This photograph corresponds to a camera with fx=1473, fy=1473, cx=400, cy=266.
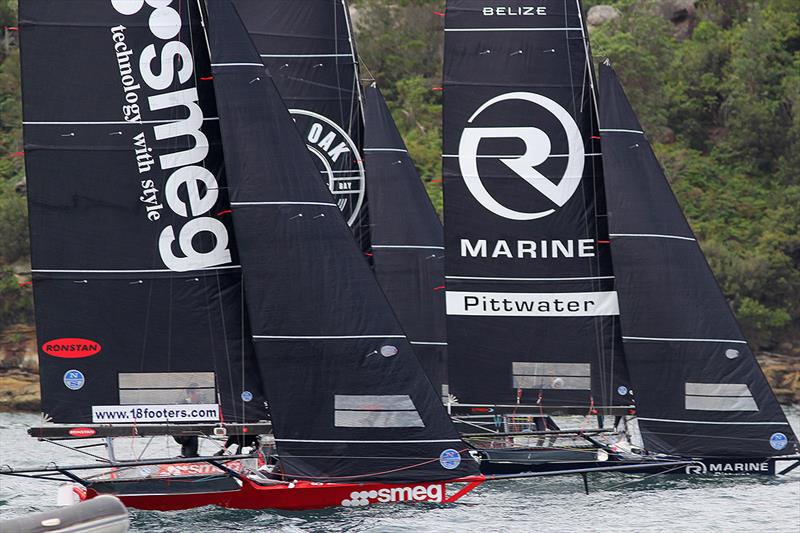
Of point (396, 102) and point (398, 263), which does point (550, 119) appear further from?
point (396, 102)

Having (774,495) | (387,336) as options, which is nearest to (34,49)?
(387,336)

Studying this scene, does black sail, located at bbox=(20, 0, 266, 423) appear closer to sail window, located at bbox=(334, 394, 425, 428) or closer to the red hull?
the red hull

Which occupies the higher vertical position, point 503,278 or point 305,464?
point 503,278

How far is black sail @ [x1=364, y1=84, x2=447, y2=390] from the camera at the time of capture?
86.5ft

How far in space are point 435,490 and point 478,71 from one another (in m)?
7.76

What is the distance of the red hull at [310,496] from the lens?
63.7 ft

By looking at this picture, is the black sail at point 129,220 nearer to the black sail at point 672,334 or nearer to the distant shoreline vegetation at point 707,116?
the black sail at point 672,334

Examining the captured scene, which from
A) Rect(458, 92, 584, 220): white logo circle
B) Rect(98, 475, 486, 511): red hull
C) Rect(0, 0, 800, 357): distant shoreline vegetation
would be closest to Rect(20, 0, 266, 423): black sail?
Rect(98, 475, 486, 511): red hull

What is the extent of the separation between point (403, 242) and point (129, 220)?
7.60 metres

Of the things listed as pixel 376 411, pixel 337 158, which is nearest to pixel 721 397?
pixel 376 411

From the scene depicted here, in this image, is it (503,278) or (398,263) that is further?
(398,263)

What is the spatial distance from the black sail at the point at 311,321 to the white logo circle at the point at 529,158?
16.1ft

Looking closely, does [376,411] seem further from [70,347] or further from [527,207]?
[527,207]

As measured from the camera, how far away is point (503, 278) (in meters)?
24.1
